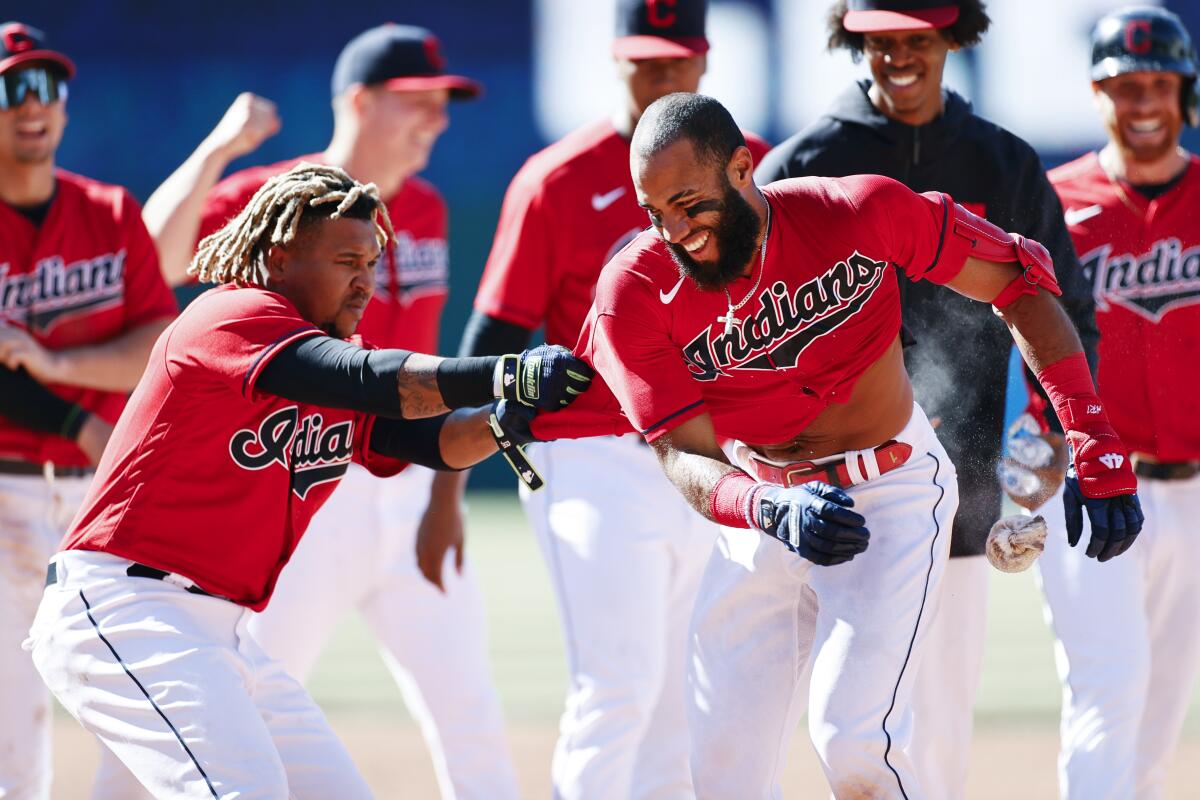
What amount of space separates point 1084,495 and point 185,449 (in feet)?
7.43

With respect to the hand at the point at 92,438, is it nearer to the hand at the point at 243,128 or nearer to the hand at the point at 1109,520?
the hand at the point at 243,128

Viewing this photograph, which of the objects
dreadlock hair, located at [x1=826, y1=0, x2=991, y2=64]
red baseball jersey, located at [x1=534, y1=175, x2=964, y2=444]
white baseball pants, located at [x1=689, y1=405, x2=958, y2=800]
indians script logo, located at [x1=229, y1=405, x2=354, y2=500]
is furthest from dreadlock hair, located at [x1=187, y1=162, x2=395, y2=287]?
dreadlock hair, located at [x1=826, y1=0, x2=991, y2=64]

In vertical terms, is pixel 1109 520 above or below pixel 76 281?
below

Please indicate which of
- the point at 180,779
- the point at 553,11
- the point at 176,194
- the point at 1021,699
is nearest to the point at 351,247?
the point at 180,779

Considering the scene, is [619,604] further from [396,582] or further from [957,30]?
[957,30]

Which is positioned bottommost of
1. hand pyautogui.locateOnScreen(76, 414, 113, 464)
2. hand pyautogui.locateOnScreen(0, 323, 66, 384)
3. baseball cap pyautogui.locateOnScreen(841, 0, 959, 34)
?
hand pyautogui.locateOnScreen(76, 414, 113, 464)

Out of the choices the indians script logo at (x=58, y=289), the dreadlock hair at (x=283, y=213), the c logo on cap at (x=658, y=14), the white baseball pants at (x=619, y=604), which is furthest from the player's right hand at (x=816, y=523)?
the indians script logo at (x=58, y=289)

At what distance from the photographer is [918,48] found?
16.5 feet

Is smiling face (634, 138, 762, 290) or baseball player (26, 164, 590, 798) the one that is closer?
baseball player (26, 164, 590, 798)

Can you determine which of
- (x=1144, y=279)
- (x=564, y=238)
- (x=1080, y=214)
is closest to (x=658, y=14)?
(x=564, y=238)

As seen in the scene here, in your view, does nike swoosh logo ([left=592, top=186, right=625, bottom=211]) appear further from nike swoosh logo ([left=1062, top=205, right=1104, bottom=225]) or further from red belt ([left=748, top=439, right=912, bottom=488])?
red belt ([left=748, top=439, right=912, bottom=488])

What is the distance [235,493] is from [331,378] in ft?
1.38

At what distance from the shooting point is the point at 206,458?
4.04 meters

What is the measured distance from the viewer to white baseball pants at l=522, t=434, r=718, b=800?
5234 mm
